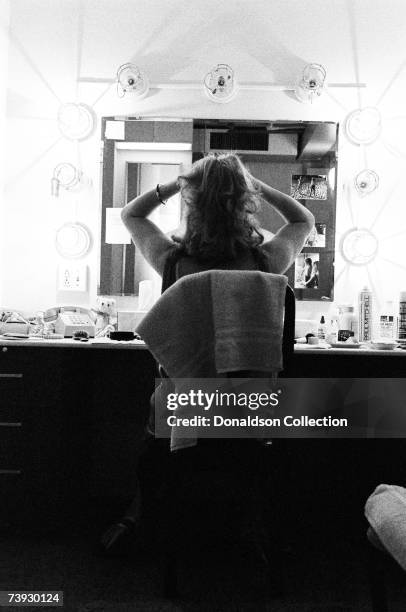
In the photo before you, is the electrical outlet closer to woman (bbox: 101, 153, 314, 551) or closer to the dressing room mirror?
the dressing room mirror

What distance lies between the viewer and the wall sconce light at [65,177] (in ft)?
9.10

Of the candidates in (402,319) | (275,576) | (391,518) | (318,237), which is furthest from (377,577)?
(318,237)

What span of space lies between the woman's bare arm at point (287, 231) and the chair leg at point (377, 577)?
812 mm

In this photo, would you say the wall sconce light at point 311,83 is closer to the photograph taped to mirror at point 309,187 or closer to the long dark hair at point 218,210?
the photograph taped to mirror at point 309,187

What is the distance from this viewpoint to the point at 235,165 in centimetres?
160

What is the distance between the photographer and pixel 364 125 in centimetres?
275

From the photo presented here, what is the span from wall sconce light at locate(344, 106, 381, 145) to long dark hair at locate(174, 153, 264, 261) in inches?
54.3

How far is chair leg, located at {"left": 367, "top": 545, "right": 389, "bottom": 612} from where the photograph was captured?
3.62ft

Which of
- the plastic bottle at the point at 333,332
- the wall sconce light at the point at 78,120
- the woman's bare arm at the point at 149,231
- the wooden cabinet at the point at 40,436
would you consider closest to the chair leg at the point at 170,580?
the wooden cabinet at the point at 40,436

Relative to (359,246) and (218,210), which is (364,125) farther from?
(218,210)

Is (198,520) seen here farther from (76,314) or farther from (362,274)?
(362,274)

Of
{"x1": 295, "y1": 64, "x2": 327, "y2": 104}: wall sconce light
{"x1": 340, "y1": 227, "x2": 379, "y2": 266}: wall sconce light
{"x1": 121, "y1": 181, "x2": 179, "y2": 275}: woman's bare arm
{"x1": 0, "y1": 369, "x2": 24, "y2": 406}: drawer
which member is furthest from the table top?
{"x1": 295, "y1": 64, "x2": 327, "y2": 104}: wall sconce light

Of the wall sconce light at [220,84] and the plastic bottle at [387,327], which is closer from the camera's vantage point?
the plastic bottle at [387,327]

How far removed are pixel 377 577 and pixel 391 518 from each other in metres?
0.29
